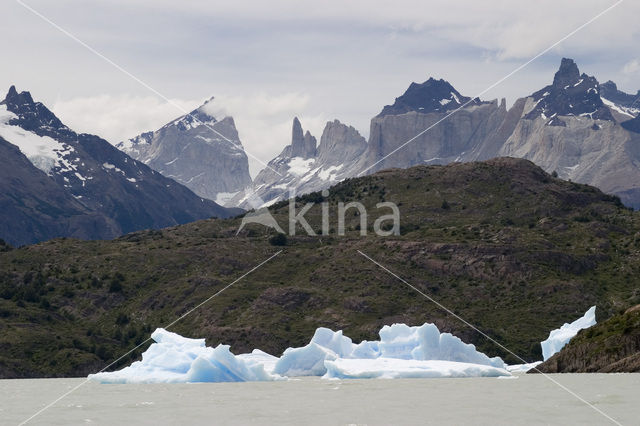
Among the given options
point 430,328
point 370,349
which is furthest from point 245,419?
point 370,349

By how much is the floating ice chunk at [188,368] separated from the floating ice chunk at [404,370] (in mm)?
8752

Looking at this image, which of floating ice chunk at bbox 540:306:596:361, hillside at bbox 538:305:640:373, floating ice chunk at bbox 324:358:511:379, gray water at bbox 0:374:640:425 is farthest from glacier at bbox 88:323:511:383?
floating ice chunk at bbox 540:306:596:361

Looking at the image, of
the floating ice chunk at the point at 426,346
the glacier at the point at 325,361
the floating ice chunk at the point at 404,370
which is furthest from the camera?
the floating ice chunk at the point at 426,346

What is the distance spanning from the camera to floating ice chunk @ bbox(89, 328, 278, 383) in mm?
A: 106812

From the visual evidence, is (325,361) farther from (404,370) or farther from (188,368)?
(188,368)

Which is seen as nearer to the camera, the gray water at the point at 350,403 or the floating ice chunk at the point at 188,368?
the gray water at the point at 350,403

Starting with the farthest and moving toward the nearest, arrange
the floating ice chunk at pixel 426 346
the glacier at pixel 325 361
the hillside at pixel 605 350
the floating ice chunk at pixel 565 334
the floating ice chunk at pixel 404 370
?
the floating ice chunk at pixel 565 334 → the floating ice chunk at pixel 426 346 → the glacier at pixel 325 361 → the floating ice chunk at pixel 404 370 → the hillside at pixel 605 350

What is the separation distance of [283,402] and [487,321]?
9938 cm

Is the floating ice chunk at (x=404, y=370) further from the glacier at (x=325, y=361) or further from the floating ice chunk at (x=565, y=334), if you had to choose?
the floating ice chunk at (x=565, y=334)

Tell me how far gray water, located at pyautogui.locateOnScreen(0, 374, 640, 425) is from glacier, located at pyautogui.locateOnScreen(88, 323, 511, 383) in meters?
3.36

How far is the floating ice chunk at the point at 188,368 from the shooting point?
350ft

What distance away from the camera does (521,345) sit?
542 ft

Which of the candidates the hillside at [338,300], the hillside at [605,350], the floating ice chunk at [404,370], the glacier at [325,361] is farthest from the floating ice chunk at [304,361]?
the hillside at [338,300]

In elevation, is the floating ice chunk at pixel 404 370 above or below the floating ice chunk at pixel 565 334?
below
